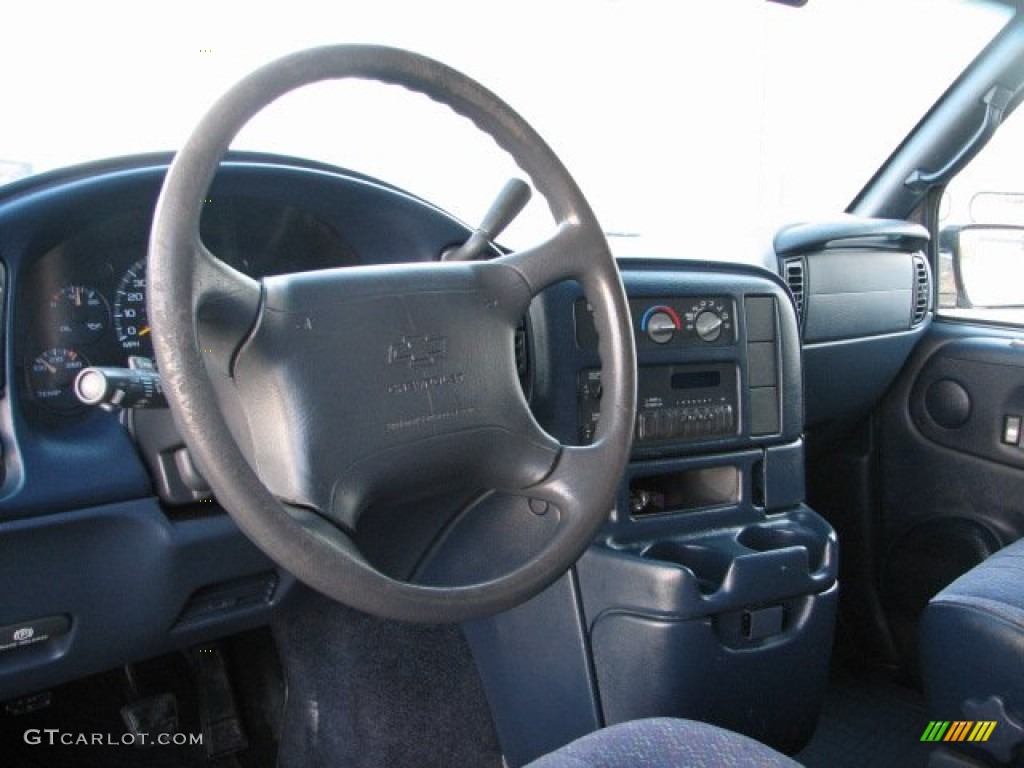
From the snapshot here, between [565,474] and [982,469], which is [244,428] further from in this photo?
[982,469]

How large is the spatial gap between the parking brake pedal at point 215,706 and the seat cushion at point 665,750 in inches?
34.3

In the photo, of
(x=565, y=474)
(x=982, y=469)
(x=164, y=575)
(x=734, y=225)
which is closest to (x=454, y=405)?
(x=565, y=474)

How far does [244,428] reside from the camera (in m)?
0.95

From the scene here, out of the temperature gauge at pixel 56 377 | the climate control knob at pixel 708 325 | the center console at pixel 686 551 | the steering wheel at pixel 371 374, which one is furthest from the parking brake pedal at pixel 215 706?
the climate control knob at pixel 708 325

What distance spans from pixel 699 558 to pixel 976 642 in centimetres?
44

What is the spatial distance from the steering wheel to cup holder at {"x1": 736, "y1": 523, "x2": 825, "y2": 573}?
634mm

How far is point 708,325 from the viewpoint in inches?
62.8

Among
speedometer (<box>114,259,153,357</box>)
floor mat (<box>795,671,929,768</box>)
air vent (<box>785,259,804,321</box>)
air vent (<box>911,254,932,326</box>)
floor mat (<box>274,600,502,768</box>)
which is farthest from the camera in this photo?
air vent (<box>911,254,932,326</box>)

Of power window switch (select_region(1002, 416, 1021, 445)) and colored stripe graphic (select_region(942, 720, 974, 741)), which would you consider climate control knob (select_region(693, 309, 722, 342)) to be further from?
power window switch (select_region(1002, 416, 1021, 445))

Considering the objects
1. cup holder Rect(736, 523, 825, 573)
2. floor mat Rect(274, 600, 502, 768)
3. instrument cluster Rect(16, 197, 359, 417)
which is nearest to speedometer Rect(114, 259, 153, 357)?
instrument cluster Rect(16, 197, 359, 417)

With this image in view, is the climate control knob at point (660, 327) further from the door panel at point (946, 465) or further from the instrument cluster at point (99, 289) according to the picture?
the door panel at point (946, 465)

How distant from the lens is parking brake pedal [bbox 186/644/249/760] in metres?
1.61

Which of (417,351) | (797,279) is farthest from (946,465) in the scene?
(417,351)

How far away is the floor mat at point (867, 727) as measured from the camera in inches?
77.2
